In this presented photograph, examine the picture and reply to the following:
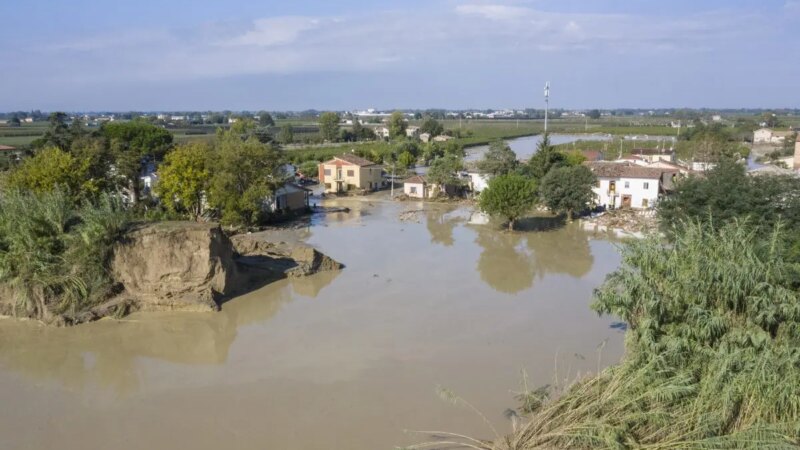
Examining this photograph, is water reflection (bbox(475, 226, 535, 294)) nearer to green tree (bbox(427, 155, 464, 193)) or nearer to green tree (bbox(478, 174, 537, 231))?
green tree (bbox(478, 174, 537, 231))

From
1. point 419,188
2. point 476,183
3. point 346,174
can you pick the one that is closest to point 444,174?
point 419,188

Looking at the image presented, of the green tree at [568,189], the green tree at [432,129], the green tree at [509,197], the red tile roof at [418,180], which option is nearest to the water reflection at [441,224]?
the green tree at [509,197]

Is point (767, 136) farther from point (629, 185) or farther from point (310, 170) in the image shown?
point (310, 170)

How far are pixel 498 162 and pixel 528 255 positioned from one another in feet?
51.5

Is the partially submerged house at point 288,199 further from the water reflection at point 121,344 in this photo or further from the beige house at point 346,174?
the water reflection at point 121,344

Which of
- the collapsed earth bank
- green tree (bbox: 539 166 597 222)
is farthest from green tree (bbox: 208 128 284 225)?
green tree (bbox: 539 166 597 222)

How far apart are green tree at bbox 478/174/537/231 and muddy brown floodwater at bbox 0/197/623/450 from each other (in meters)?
6.79

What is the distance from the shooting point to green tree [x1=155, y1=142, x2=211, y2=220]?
30.2 m

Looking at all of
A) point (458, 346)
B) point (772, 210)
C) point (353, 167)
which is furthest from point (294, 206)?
point (772, 210)

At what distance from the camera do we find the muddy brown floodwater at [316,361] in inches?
494

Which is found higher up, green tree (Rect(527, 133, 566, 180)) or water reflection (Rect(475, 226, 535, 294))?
green tree (Rect(527, 133, 566, 180))

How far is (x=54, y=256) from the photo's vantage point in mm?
19641

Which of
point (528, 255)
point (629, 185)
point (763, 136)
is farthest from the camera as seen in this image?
point (763, 136)

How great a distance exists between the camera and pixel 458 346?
16703 millimetres
